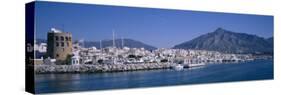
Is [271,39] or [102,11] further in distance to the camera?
[271,39]

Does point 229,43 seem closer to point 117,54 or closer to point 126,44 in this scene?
point 126,44

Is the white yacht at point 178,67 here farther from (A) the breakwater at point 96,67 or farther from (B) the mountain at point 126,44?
(B) the mountain at point 126,44

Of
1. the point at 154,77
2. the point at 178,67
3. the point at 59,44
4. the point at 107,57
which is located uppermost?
the point at 59,44

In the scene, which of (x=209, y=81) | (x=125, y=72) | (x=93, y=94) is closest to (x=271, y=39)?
(x=209, y=81)

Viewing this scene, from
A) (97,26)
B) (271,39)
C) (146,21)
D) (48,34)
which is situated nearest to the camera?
(48,34)

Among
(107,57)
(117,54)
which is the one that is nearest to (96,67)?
(107,57)

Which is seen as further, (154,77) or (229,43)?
(229,43)

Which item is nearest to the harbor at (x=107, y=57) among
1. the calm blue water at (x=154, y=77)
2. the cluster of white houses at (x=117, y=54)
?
the cluster of white houses at (x=117, y=54)

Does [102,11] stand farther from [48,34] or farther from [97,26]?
[48,34]

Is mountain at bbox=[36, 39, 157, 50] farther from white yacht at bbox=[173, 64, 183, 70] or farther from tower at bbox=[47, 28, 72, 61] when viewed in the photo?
→ white yacht at bbox=[173, 64, 183, 70]
